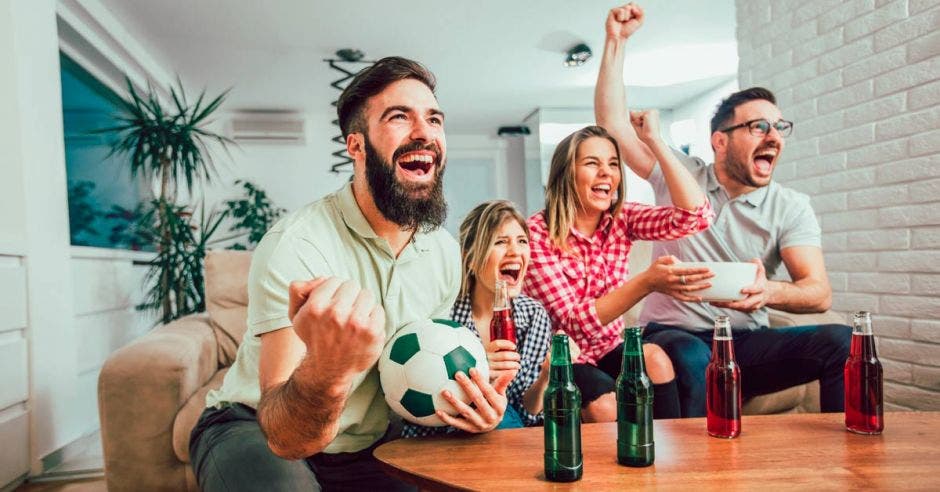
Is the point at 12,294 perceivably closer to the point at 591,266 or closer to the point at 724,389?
the point at 591,266

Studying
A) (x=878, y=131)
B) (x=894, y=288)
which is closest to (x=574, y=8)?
(x=878, y=131)

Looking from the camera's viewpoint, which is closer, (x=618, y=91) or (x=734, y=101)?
(x=618, y=91)

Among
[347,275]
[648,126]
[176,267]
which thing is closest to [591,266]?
[648,126]

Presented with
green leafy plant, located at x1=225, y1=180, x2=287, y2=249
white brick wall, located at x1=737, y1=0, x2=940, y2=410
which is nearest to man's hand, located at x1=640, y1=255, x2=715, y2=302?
white brick wall, located at x1=737, y1=0, x2=940, y2=410

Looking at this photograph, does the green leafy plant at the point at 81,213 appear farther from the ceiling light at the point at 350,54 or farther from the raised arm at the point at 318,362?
the raised arm at the point at 318,362

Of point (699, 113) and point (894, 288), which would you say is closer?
point (894, 288)

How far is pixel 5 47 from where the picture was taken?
2.21 meters

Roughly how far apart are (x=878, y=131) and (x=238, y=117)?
18.9ft

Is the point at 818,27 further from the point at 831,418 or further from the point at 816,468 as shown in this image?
the point at 816,468

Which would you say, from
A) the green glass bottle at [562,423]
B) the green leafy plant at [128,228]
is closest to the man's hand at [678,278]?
the green glass bottle at [562,423]

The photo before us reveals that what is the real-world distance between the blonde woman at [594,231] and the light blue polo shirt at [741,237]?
22cm

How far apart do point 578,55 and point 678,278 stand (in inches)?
147

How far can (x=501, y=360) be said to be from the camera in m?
1.08

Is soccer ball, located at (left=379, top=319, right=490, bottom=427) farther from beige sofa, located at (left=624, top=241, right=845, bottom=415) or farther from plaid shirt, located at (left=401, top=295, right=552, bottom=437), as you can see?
beige sofa, located at (left=624, top=241, right=845, bottom=415)
